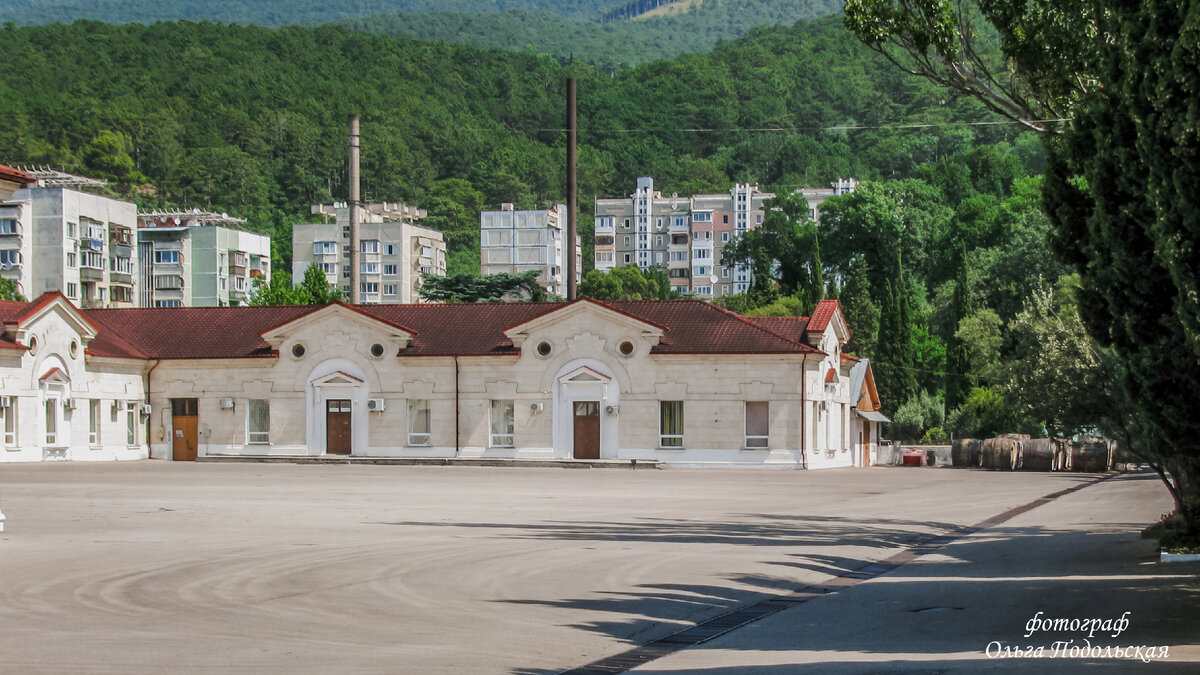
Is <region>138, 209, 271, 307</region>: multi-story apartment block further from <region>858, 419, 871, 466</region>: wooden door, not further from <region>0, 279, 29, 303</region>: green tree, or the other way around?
<region>858, 419, 871, 466</region>: wooden door

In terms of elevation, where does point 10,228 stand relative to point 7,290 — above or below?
above

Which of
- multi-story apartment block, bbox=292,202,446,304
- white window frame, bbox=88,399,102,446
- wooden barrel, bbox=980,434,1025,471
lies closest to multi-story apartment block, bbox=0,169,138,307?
multi-story apartment block, bbox=292,202,446,304

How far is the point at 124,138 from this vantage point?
174 metres

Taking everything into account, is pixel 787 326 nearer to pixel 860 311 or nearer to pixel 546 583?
pixel 546 583

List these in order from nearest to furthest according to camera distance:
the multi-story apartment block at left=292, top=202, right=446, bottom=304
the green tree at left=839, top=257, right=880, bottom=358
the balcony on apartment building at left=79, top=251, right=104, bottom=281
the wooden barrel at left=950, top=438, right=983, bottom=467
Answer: the wooden barrel at left=950, top=438, right=983, bottom=467 → the green tree at left=839, top=257, right=880, bottom=358 → the balcony on apartment building at left=79, top=251, right=104, bottom=281 → the multi-story apartment block at left=292, top=202, right=446, bottom=304

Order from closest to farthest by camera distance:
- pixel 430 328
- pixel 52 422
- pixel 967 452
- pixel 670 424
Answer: pixel 52 422 < pixel 670 424 < pixel 430 328 < pixel 967 452

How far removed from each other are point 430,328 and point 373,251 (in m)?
125

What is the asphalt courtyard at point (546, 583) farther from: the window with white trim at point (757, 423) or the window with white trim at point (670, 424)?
the window with white trim at point (670, 424)

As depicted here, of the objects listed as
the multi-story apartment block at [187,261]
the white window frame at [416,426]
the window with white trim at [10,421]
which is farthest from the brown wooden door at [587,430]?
the multi-story apartment block at [187,261]

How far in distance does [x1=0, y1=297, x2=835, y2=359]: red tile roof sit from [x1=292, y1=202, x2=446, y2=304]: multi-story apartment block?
387ft

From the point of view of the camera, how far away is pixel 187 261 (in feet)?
518

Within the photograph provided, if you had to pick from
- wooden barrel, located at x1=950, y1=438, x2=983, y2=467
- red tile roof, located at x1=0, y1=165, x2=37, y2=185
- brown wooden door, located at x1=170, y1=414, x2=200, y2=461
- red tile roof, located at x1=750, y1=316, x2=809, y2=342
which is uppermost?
red tile roof, located at x1=0, y1=165, x2=37, y2=185

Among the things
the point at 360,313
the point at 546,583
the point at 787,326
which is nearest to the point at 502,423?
the point at 360,313

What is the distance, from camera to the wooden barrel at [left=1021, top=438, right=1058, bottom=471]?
56531mm
